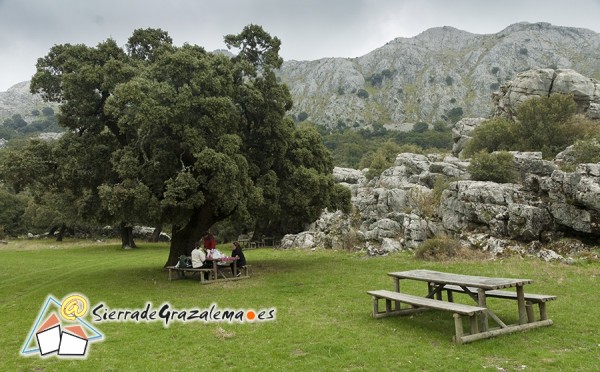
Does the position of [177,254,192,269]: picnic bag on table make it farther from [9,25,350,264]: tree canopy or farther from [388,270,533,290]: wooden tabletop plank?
[388,270,533,290]: wooden tabletop plank

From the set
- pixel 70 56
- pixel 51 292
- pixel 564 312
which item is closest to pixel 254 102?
pixel 70 56

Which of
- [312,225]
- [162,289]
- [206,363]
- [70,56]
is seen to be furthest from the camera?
[312,225]

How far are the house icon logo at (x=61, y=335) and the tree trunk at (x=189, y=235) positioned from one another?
29.4 ft

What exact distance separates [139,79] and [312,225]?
32451 millimetres

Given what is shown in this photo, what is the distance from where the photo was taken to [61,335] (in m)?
9.73

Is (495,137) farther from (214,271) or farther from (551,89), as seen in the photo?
(214,271)

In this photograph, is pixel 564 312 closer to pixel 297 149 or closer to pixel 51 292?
pixel 297 149

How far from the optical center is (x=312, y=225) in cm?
4812

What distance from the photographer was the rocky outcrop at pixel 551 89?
5491cm

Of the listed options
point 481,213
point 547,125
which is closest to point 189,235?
point 481,213

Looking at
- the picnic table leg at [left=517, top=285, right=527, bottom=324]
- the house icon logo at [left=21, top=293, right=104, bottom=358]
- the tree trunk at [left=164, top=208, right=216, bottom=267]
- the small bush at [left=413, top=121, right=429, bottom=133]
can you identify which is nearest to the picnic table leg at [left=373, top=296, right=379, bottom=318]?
the picnic table leg at [left=517, top=285, right=527, bottom=324]

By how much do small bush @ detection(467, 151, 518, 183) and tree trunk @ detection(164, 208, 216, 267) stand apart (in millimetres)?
22605

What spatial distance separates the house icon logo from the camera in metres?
9.16

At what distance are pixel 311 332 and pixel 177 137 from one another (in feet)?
41.3
